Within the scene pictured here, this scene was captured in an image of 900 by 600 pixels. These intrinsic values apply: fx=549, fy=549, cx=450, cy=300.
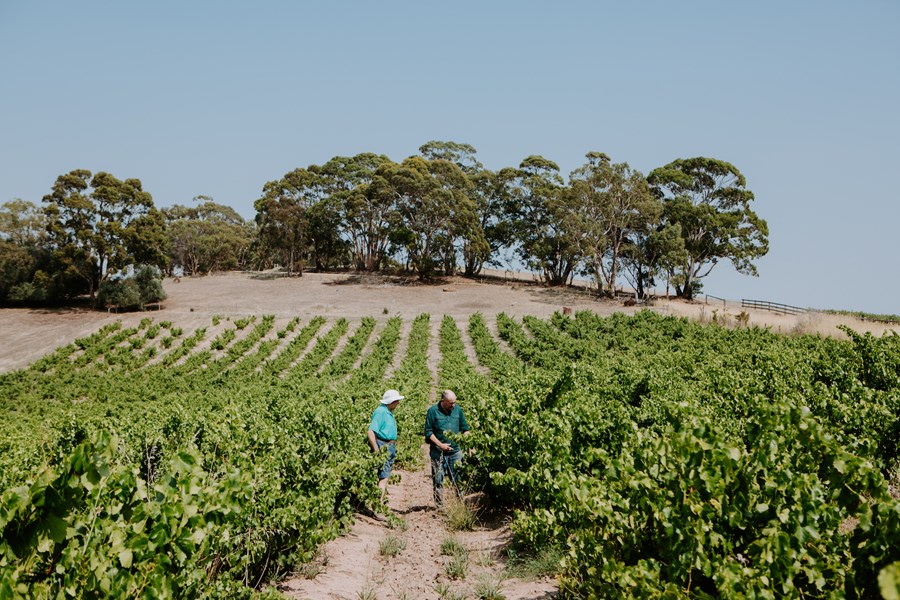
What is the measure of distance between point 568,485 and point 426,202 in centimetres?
5104

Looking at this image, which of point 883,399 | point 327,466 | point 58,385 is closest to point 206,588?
point 327,466

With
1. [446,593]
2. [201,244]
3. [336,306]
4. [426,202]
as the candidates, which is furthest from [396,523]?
[201,244]

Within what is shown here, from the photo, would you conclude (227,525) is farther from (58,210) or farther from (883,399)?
(58,210)

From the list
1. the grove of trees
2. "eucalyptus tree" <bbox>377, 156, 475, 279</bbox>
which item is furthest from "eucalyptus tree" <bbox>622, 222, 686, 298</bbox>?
"eucalyptus tree" <bbox>377, 156, 475, 279</bbox>

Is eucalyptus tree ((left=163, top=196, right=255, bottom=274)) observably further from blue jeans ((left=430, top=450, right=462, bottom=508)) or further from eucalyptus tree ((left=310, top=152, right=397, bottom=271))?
blue jeans ((left=430, top=450, right=462, bottom=508))

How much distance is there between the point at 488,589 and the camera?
5.38m

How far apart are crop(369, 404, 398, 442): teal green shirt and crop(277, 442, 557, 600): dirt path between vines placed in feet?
4.09

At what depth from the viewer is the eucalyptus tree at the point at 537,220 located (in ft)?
193

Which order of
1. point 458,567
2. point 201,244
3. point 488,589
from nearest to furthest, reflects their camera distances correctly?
point 488,589, point 458,567, point 201,244

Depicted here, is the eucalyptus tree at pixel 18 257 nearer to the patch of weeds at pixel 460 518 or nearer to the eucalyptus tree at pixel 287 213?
the eucalyptus tree at pixel 287 213

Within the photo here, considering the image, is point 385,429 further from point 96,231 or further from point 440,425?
point 96,231

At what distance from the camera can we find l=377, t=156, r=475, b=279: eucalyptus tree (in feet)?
178

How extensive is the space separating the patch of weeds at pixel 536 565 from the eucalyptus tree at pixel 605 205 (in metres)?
43.6

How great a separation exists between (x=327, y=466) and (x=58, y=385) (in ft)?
80.5
